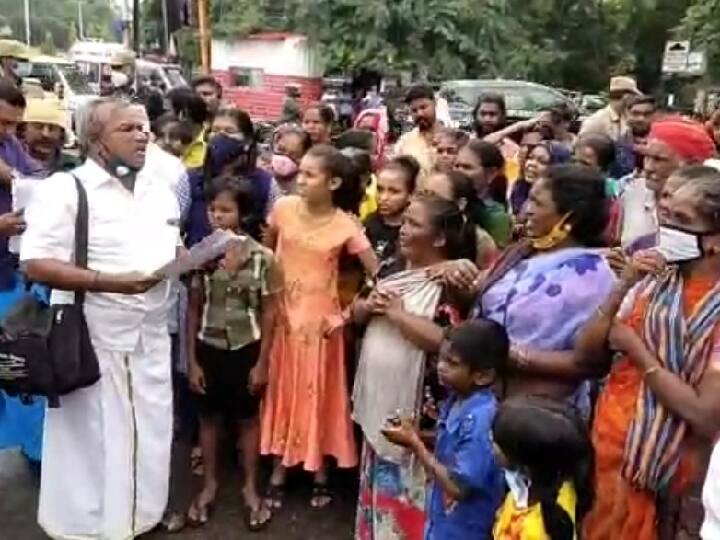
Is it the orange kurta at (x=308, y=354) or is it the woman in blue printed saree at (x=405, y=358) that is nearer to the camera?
the woman in blue printed saree at (x=405, y=358)

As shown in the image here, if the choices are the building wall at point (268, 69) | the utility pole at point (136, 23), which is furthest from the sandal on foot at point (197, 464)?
the utility pole at point (136, 23)

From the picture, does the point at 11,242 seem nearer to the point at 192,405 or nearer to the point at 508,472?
the point at 192,405

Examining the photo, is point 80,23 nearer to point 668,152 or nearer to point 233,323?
point 233,323

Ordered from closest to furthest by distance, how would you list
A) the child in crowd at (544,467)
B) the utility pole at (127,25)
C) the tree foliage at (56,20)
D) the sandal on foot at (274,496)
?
the child in crowd at (544,467), the sandal on foot at (274,496), the utility pole at (127,25), the tree foliage at (56,20)

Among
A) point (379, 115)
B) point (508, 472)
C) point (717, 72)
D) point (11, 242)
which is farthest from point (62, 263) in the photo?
point (717, 72)

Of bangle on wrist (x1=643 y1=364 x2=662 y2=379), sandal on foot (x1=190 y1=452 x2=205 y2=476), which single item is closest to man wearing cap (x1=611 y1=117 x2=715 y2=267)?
bangle on wrist (x1=643 y1=364 x2=662 y2=379)

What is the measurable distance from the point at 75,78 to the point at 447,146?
70.0ft

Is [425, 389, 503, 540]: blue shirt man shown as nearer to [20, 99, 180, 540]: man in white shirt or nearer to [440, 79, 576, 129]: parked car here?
[20, 99, 180, 540]: man in white shirt

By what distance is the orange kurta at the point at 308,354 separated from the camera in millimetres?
4121

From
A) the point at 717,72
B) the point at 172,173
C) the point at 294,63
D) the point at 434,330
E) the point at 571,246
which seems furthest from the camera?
the point at 294,63

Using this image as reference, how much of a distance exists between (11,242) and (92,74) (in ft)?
81.6

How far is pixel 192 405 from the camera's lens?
4.75 meters

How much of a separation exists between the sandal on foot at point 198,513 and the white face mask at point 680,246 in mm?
2358

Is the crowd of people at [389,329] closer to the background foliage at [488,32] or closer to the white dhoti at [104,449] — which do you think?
the white dhoti at [104,449]
